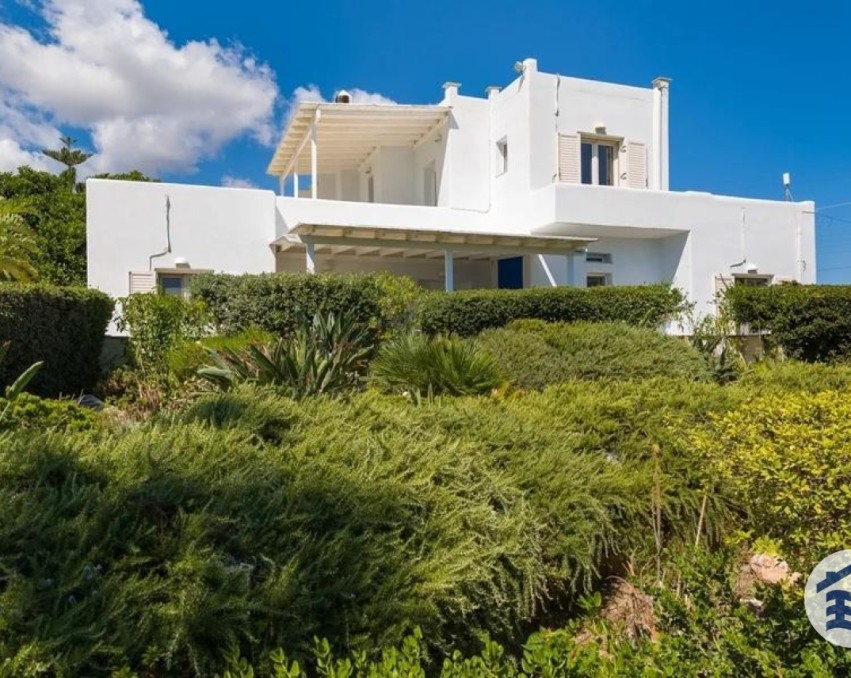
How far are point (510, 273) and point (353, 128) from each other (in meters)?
6.62

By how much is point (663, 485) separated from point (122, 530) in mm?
3580

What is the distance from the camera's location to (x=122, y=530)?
2547mm

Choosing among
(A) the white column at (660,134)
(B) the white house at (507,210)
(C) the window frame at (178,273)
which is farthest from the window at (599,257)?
(C) the window frame at (178,273)

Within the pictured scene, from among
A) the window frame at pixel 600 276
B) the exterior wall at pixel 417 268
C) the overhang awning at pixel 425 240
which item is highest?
the overhang awning at pixel 425 240

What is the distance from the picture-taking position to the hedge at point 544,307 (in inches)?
478

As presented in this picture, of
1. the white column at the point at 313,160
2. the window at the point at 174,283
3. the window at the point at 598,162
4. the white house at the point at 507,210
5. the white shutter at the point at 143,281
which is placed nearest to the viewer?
the white shutter at the point at 143,281

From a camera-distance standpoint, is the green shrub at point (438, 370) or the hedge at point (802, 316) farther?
the hedge at point (802, 316)

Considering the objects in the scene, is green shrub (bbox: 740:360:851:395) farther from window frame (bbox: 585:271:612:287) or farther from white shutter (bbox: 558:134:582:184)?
white shutter (bbox: 558:134:582:184)

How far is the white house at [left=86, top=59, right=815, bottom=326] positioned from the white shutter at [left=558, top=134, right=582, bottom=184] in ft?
0.12

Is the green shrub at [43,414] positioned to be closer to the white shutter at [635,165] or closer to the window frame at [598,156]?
the window frame at [598,156]

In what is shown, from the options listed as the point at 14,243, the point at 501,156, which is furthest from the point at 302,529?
the point at 501,156

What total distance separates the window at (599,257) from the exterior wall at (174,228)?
911 cm

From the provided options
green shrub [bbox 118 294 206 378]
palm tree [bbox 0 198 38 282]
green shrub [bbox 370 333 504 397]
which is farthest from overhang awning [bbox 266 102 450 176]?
green shrub [bbox 370 333 504 397]

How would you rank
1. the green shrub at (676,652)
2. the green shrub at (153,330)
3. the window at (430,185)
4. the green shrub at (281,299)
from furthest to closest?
the window at (430,185), the green shrub at (281,299), the green shrub at (153,330), the green shrub at (676,652)
